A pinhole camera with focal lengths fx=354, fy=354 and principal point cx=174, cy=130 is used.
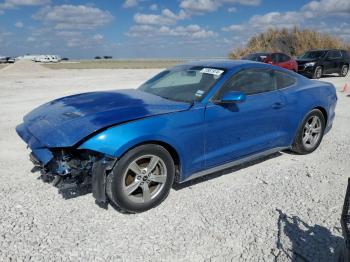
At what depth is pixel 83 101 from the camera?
440cm

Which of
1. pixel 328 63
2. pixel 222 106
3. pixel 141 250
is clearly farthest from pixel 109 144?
pixel 328 63

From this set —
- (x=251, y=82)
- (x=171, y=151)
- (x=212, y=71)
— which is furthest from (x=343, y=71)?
(x=171, y=151)

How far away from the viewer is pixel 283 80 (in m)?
Answer: 5.26

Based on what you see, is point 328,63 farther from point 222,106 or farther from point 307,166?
point 222,106

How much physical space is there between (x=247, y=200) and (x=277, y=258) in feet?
3.74

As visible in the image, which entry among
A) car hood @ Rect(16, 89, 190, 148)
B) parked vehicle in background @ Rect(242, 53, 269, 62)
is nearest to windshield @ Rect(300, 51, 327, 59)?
parked vehicle in background @ Rect(242, 53, 269, 62)

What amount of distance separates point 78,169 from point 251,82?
8.46 feet

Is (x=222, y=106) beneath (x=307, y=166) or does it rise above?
above

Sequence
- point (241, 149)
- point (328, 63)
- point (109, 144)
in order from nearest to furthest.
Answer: point (109, 144), point (241, 149), point (328, 63)

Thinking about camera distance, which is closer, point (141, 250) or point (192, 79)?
point (141, 250)

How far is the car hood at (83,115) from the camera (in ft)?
11.5

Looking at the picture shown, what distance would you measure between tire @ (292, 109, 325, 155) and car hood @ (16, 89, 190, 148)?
237 centimetres

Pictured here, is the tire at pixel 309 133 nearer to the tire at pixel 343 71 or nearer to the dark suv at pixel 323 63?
the dark suv at pixel 323 63

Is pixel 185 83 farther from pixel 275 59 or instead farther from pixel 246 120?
pixel 275 59
